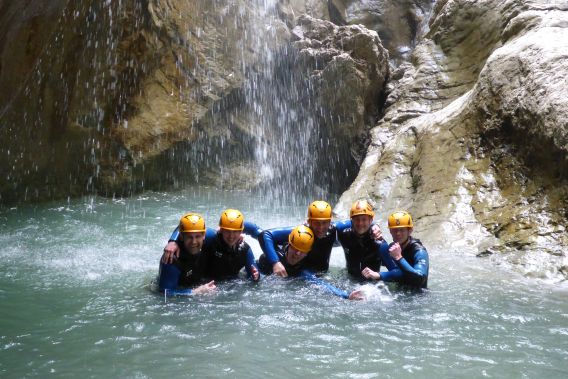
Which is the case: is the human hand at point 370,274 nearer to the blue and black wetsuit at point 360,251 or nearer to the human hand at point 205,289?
the blue and black wetsuit at point 360,251

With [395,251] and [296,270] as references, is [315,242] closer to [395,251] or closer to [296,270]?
[296,270]

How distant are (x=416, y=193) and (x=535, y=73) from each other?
8.88 ft

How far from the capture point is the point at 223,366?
3523 millimetres

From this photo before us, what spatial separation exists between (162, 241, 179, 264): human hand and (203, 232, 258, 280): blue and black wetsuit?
53 centimetres

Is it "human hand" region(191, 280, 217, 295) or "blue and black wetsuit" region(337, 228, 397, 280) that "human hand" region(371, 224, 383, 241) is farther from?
"human hand" region(191, 280, 217, 295)

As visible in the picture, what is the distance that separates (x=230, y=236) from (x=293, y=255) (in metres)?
0.80

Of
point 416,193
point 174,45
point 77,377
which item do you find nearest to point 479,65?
point 416,193

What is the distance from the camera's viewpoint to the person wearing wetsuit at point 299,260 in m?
5.36

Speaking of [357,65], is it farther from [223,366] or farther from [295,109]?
[223,366]

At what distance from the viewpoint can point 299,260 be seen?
577 cm

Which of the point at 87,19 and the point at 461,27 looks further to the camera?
the point at 461,27

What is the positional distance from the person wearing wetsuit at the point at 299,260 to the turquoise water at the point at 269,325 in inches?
5.3

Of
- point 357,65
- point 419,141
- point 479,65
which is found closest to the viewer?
point 419,141

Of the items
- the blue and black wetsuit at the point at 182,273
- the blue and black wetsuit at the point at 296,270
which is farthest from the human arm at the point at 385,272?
the blue and black wetsuit at the point at 182,273
